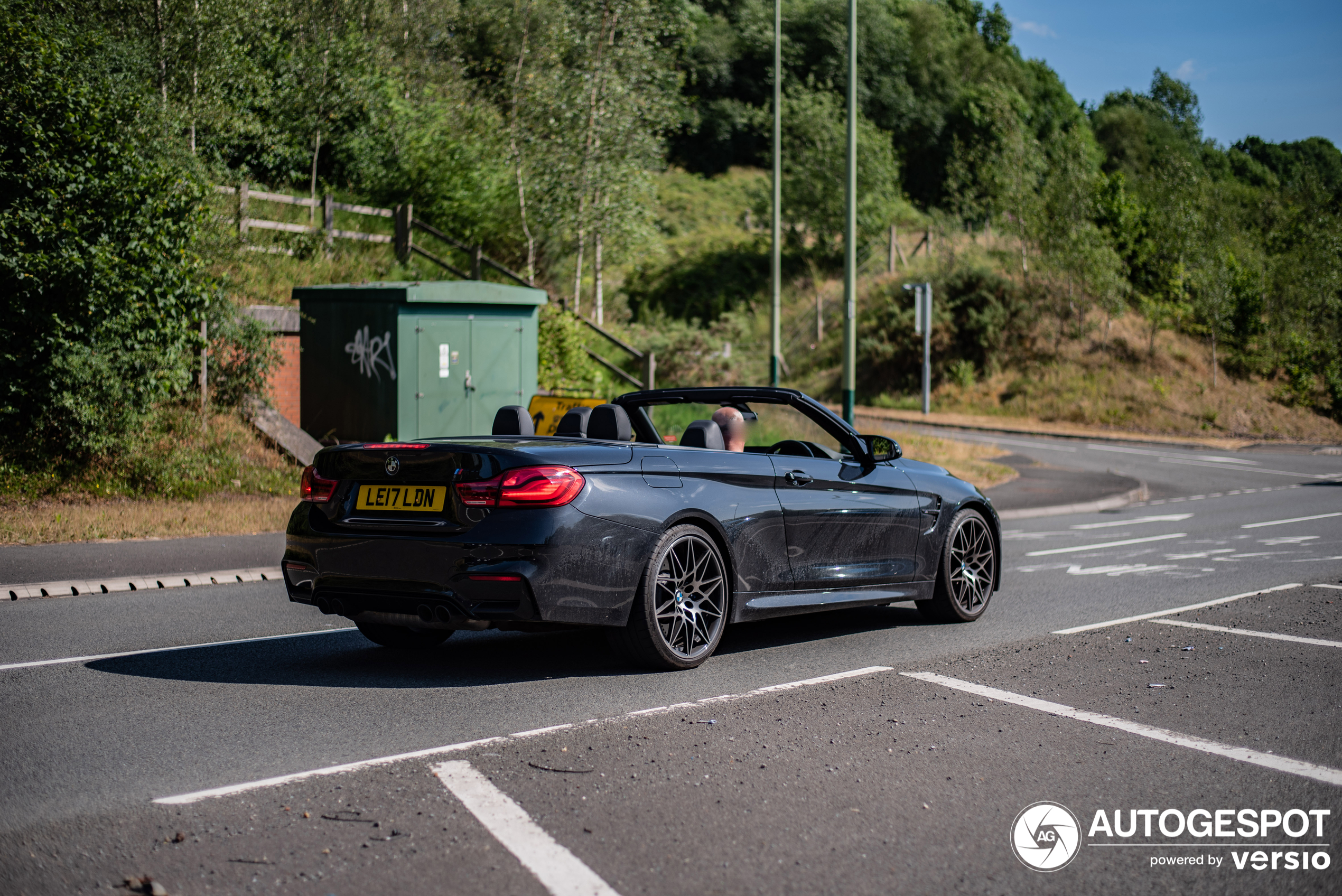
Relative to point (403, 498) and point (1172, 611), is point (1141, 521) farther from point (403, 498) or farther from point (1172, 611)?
point (403, 498)

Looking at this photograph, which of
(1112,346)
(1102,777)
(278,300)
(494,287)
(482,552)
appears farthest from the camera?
(1112,346)

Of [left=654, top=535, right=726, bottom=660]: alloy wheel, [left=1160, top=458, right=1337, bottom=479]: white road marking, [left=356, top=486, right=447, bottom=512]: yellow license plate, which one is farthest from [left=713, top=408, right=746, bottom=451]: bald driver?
[left=1160, top=458, right=1337, bottom=479]: white road marking

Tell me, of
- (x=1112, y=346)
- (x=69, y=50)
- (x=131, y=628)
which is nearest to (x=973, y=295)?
(x=1112, y=346)

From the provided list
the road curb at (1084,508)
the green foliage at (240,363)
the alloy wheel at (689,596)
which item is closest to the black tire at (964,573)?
the alloy wheel at (689,596)

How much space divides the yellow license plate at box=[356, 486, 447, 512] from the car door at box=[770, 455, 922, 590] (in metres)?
1.90

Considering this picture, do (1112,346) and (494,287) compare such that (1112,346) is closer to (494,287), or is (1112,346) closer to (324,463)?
(494,287)

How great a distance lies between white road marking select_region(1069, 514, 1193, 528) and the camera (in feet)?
46.2

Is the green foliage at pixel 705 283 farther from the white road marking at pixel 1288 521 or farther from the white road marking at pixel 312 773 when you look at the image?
the white road marking at pixel 312 773

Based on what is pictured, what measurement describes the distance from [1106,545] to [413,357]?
28.4 feet

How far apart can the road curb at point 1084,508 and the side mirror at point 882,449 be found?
8.30 meters

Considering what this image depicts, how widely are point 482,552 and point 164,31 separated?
55.5 feet

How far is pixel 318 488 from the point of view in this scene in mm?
6047

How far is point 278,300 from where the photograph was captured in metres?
18.1

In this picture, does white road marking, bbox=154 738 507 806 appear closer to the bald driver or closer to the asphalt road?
the asphalt road
